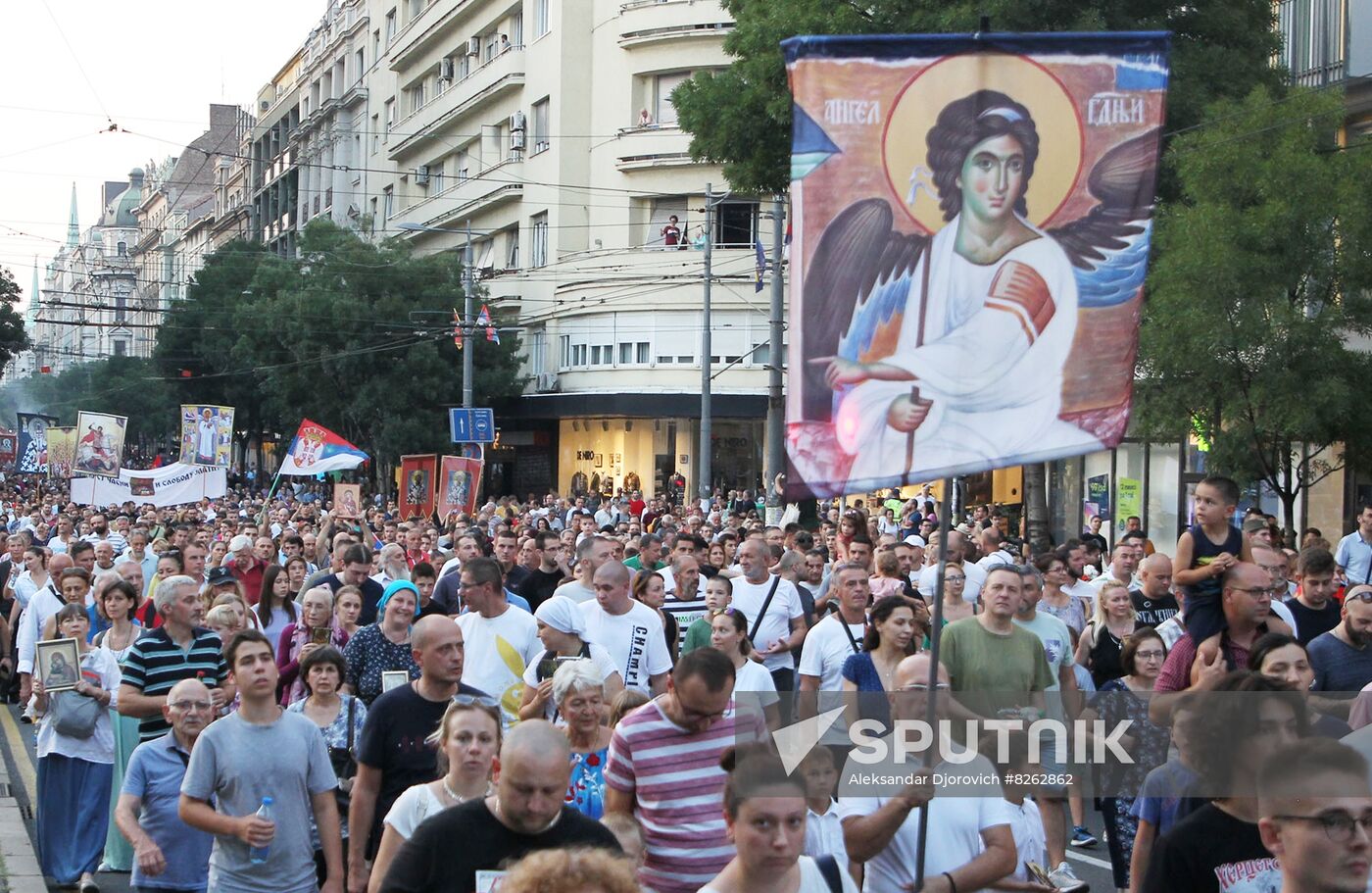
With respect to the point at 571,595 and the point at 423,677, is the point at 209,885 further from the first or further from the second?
the point at 571,595

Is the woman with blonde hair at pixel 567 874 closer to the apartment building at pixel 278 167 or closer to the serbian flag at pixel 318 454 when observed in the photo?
the serbian flag at pixel 318 454

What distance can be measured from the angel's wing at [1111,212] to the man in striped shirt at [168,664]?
5131 millimetres

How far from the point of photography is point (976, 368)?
14.9 feet

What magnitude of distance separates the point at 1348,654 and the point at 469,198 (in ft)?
165

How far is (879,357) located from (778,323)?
24.4 meters

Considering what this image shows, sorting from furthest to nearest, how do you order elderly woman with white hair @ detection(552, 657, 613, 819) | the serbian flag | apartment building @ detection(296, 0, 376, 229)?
apartment building @ detection(296, 0, 376, 229)
the serbian flag
elderly woman with white hair @ detection(552, 657, 613, 819)

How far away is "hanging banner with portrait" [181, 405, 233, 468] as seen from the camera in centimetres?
3011

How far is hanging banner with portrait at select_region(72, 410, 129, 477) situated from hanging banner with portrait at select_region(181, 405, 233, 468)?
137 centimetres

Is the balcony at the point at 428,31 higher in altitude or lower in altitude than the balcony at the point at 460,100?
higher

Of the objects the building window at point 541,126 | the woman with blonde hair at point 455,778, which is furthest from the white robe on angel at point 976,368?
the building window at point 541,126

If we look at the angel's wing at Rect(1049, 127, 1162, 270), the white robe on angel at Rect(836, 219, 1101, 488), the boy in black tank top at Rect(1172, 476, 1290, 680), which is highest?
the angel's wing at Rect(1049, 127, 1162, 270)

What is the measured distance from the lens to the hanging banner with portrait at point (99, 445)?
30.4 metres

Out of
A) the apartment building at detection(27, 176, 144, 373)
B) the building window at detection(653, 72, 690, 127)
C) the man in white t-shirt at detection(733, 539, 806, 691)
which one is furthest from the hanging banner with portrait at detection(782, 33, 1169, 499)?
the apartment building at detection(27, 176, 144, 373)

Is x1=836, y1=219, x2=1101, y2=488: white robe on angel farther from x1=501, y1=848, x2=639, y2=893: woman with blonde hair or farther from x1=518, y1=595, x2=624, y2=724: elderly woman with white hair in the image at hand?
x1=518, y1=595, x2=624, y2=724: elderly woman with white hair
